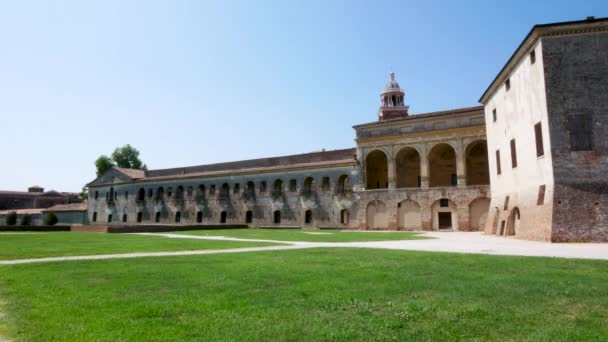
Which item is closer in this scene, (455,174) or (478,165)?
(478,165)

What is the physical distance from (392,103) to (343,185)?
78.7ft

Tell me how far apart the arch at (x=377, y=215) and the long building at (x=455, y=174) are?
0.10 meters

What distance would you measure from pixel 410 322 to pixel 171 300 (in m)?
3.34

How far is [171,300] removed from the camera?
5.66 metres

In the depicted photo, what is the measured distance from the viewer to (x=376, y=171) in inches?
1672

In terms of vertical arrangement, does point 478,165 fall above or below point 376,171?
below

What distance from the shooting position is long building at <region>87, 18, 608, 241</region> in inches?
709

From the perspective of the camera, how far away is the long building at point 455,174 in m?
18.0

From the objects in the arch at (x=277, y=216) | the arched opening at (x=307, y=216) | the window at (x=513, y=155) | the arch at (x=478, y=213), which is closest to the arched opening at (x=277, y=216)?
the arch at (x=277, y=216)

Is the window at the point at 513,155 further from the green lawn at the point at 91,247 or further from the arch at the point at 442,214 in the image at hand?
the green lawn at the point at 91,247

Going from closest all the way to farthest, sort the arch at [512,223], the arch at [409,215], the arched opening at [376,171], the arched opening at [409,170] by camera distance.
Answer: the arch at [512,223]
the arch at [409,215]
the arched opening at [409,170]
the arched opening at [376,171]

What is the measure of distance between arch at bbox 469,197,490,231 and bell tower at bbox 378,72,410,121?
90.1ft

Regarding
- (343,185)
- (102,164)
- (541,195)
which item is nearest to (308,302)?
(541,195)

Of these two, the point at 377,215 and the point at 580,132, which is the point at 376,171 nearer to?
the point at 377,215
